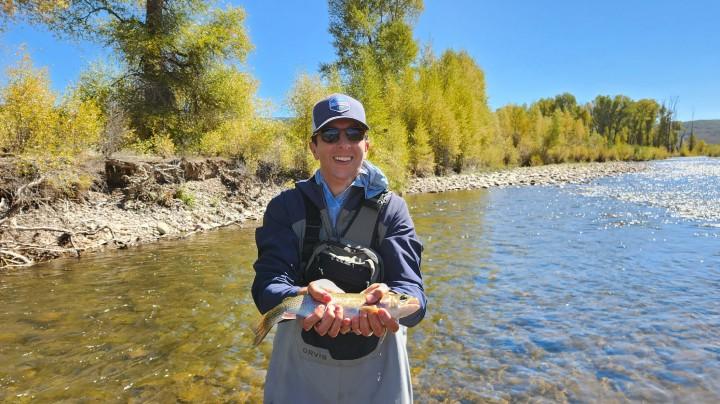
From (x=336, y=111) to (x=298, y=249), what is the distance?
33.6 inches

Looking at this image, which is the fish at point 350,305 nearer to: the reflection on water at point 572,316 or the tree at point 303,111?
the reflection on water at point 572,316

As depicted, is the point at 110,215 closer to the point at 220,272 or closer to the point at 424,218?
the point at 220,272

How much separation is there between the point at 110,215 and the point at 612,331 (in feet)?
48.8

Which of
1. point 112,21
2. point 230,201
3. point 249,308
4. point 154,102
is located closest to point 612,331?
point 249,308

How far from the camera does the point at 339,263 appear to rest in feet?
8.14

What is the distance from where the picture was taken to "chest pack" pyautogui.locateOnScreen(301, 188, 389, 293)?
2496 mm

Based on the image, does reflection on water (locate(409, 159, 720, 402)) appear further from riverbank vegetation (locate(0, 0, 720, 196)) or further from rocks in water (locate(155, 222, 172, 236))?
riverbank vegetation (locate(0, 0, 720, 196))

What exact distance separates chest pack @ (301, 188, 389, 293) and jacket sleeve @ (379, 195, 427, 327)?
56 millimetres

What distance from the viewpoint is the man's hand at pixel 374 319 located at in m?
2.18

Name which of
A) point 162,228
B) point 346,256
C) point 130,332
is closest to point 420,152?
point 162,228

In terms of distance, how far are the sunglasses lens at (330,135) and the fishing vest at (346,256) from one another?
0.33 m

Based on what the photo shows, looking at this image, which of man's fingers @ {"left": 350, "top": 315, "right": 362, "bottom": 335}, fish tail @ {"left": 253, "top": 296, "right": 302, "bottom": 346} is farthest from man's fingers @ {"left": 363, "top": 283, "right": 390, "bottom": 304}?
fish tail @ {"left": 253, "top": 296, "right": 302, "bottom": 346}

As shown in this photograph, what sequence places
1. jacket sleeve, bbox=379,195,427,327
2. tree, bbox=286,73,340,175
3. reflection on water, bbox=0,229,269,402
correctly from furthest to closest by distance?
tree, bbox=286,73,340,175
reflection on water, bbox=0,229,269,402
jacket sleeve, bbox=379,195,427,327

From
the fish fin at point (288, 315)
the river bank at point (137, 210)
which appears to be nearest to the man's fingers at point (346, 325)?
the fish fin at point (288, 315)
